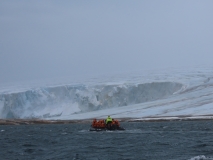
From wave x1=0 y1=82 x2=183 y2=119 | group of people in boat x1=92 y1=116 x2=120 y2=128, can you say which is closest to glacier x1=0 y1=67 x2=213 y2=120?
wave x1=0 y1=82 x2=183 y2=119

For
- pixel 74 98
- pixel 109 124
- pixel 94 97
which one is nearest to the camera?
pixel 109 124

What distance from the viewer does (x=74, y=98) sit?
107 meters

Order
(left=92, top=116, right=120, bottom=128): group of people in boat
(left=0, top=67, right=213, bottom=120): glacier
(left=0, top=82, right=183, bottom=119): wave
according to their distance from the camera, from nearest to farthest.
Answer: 1. (left=92, top=116, right=120, bottom=128): group of people in boat
2. (left=0, top=67, right=213, bottom=120): glacier
3. (left=0, top=82, right=183, bottom=119): wave

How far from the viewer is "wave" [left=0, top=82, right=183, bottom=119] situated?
105 meters

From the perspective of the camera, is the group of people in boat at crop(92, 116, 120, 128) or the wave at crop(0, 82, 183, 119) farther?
the wave at crop(0, 82, 183, 119)

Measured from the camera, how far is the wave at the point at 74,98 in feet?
346

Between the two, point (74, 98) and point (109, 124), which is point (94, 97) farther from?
point (109, 124)

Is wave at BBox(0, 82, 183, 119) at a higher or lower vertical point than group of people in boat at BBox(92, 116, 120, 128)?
higher

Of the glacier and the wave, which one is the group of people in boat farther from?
the wave

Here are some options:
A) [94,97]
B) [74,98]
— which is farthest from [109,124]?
[74,98]

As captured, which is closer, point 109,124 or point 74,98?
point 109,124

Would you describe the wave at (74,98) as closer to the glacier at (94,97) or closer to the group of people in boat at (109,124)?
the glacier at (94,97)

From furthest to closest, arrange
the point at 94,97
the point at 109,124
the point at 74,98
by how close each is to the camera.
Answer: the point at 94,97 < the point at 74,98 < the point at 109,124

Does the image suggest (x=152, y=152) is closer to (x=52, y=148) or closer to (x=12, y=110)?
(x=52, y=148)
